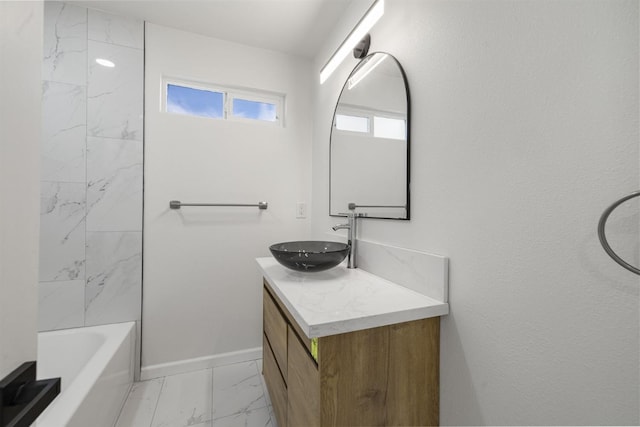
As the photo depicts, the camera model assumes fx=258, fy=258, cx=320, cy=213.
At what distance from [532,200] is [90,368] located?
6.11ft

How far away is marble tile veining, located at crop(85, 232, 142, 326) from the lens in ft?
5.27

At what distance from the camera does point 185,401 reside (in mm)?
1499

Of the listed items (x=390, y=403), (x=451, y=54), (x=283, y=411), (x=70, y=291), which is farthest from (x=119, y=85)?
(x=390, y=403)

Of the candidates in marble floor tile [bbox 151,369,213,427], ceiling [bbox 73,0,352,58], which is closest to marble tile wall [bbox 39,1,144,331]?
ceiling [bbox 73,0,352,58]

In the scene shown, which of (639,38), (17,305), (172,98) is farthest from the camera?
(172,98)

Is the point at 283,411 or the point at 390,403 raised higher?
the point at 390,403

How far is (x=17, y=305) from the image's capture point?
1.21ft

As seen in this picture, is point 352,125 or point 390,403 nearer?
point 390,403

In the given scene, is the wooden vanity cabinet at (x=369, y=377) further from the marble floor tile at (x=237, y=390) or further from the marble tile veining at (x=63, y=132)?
the marble tile veining at (x=63, y=132)

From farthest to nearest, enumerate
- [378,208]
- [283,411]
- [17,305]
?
1. [378,208]
2. [283,411]
3. [17,305]

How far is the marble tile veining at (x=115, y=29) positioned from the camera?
5.29ft

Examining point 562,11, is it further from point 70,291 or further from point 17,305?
point 70,291

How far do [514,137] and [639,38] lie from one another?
0.25m

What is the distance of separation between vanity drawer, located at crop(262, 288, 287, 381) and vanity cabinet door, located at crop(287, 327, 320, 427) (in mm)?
76
